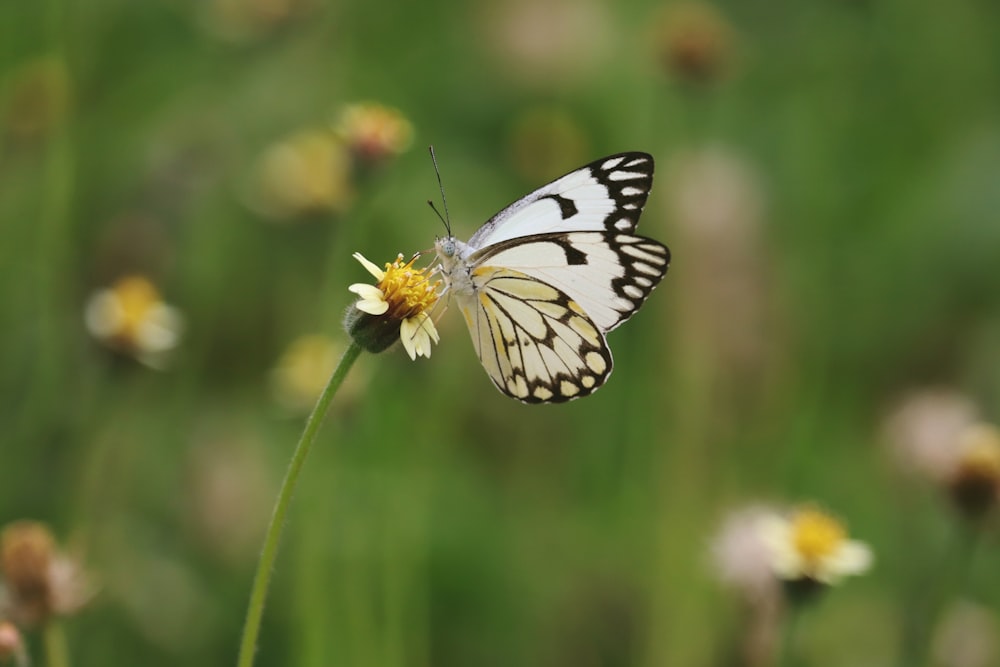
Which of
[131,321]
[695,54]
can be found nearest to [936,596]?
[695,54]

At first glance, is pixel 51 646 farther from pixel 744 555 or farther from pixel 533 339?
pixel 744 555

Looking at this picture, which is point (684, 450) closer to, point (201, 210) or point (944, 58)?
point (201, 210)

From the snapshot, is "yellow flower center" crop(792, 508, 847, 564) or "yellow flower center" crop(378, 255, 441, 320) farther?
"yellow flower center" crop(792, 508, 847, 564)

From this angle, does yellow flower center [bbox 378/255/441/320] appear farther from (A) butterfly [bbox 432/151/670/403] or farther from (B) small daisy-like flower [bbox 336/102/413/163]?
(B) small daisy-like flower [bbox 336/102/413/163]

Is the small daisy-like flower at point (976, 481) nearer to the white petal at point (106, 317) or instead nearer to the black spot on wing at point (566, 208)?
the black spot on wing at point (566, 208)

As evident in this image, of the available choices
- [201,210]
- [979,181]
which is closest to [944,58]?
[979,181]

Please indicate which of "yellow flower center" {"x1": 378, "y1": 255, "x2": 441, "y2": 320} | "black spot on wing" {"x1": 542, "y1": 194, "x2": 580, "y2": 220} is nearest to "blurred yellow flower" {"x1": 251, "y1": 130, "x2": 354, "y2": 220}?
"black spot on wing" {"x1": 542, "y1": 194, "x2": 580, "y2": 220}
